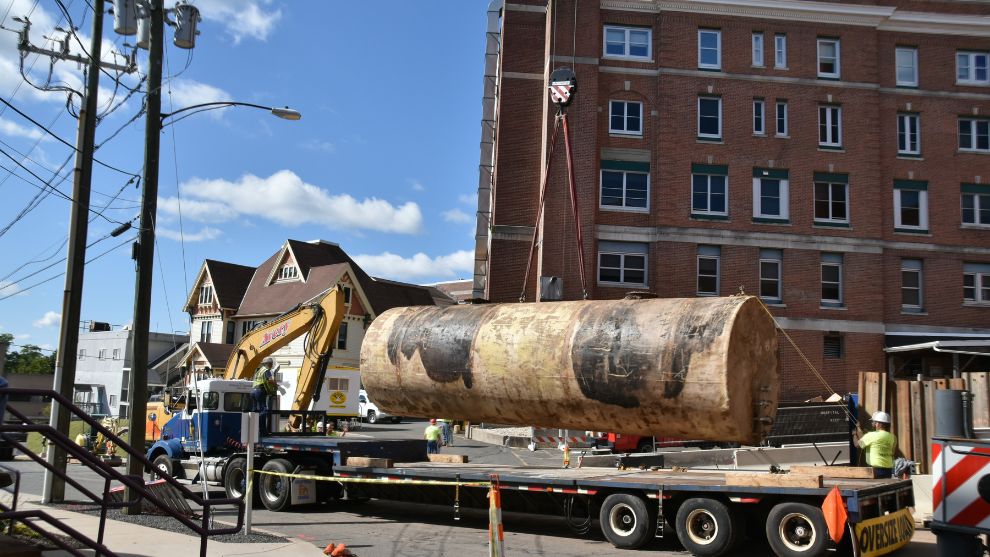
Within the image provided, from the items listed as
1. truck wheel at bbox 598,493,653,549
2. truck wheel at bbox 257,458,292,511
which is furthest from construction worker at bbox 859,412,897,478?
truck wheel at bbox 257,458,292,511

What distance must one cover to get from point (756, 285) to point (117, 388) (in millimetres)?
44181

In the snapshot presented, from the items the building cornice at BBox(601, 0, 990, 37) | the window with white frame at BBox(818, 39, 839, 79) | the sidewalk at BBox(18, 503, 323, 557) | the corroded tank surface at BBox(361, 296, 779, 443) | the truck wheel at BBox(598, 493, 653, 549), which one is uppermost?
the building cornice at BBox(601, 0, 990, 37)

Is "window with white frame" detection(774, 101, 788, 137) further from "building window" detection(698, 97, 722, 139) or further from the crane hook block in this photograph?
the crane hook block

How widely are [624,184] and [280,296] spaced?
3035 cm

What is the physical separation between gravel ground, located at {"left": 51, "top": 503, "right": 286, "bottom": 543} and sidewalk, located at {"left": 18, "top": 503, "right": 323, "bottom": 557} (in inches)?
9.7

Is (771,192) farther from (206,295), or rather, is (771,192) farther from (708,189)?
(206,295)

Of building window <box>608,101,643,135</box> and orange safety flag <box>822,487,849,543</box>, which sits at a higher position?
building window <box>608,101,643,135</box>

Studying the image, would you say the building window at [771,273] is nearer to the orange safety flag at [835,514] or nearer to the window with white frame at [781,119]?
the window with white frame at [781,119]

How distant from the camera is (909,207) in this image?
116ft

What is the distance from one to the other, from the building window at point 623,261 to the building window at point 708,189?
291 centimetres

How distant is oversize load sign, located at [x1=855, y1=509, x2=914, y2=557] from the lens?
9.89 m

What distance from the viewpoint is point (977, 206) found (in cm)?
3544

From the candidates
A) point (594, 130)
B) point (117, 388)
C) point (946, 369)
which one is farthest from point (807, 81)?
point (117, 388)

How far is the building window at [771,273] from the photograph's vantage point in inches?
1352
